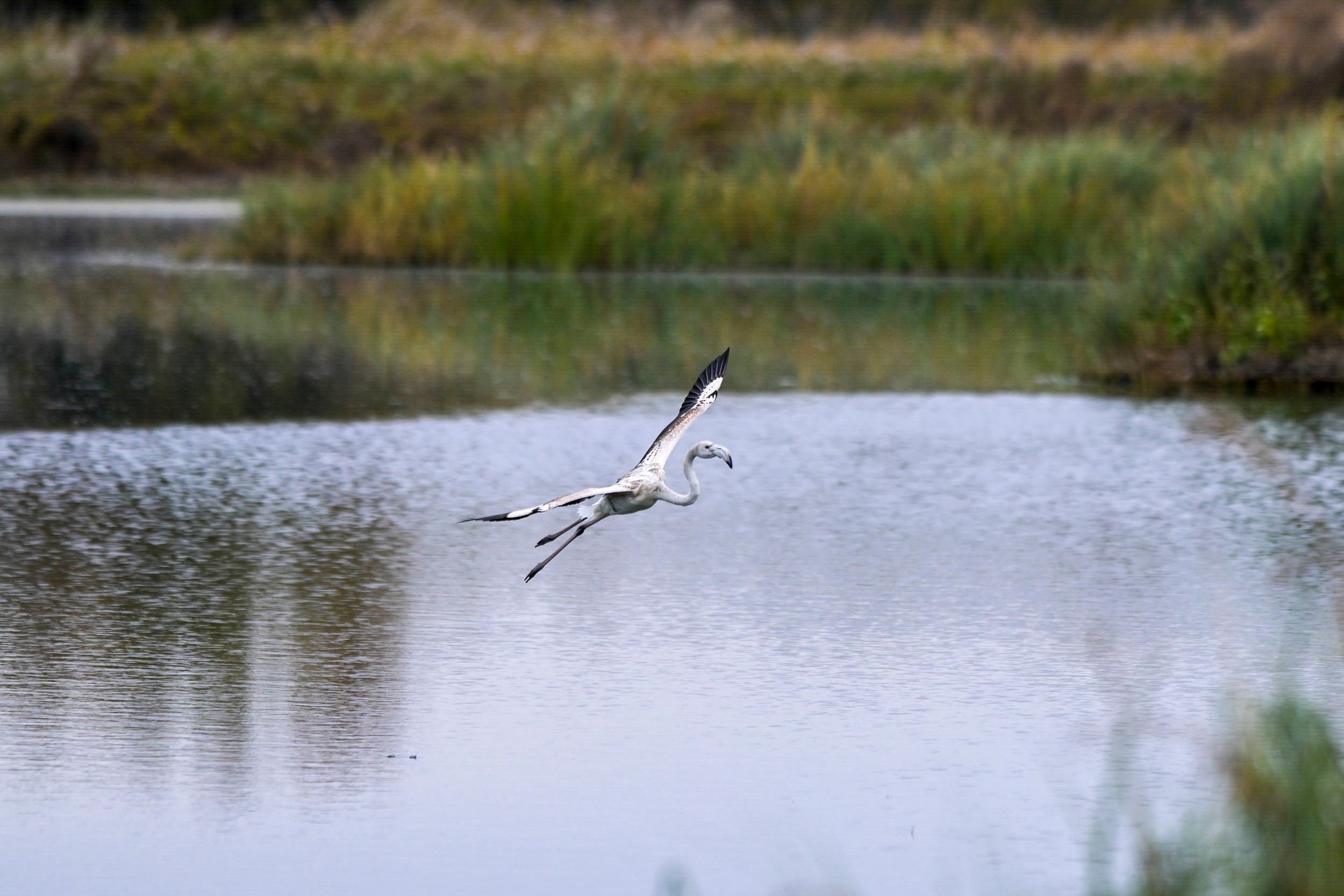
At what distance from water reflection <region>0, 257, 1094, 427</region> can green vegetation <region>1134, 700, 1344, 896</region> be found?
9375mm

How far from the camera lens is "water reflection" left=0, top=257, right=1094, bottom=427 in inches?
588

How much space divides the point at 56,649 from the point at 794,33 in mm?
41096

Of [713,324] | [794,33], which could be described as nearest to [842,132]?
[713,324]

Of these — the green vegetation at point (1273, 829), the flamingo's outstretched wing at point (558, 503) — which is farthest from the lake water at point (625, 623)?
the flamingo's outstretched wing at point (558, 503)

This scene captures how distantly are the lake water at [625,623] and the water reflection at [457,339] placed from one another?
0.10m

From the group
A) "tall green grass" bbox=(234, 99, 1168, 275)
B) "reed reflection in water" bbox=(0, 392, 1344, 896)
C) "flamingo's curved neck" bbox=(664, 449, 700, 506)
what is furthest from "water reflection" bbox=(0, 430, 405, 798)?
"tall green grass" bbox=(234, 99, 1168, 275)

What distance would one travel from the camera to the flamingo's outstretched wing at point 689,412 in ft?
24.9

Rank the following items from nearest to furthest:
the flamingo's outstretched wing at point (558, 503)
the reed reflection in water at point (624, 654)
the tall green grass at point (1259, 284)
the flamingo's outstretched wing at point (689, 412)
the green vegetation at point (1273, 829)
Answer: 1. the green vegetation at point (1273, 829)
2. the reed reflection in water at point (624, 654)
3. the flamingo's outstretched wing at point (558, 503)
4. the flamingo's outstretched wing at point (689, 412)
5. the tall green grass at point (1259, 284)

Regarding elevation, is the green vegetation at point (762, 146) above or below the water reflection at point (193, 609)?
below

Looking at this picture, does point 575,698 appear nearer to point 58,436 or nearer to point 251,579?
point 251,579

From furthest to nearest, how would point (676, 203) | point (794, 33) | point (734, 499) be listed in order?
point (794, 33)
point (676, 203)
point (734, 499)

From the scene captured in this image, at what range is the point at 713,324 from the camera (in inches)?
753

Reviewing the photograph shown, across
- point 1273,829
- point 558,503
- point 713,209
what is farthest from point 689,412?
point 713,209

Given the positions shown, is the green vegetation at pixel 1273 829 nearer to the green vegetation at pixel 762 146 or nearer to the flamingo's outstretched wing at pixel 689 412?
the flamingo's outstretched wing at pixel 689 412
